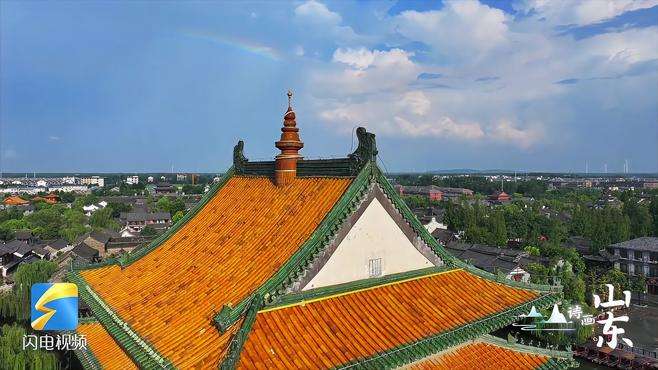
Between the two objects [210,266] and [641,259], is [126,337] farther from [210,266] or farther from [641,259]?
[641,259]

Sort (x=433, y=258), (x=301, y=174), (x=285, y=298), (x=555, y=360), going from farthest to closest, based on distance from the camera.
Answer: (x=301, y=174)
(x=433, y=258)
(x=555, y=360)
(x=285, y=298)

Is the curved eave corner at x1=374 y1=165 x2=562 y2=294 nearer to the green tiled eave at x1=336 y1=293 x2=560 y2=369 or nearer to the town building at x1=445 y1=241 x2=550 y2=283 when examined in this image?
the green tiled eave at x1=336 y1=293 x2=560 y2=369

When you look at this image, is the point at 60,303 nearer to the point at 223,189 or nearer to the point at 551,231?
the point at 223,189

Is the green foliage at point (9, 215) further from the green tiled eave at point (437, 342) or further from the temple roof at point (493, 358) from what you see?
the green tiled eave at point (437, 342)

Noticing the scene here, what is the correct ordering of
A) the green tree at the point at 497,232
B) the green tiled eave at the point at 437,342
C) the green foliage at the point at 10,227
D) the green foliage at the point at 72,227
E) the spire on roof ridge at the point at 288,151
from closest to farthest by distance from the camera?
the green tiled eave at the point at 437,342 → the spire on roof ridge at the point at 288,151 → the green tree at the point at 497,232 → the green foliage at the point at 10,227 → the green foliage at the point at 72,227

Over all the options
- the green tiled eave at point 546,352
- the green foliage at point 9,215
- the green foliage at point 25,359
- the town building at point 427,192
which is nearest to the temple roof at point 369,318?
the green tiled eave at point 546,352

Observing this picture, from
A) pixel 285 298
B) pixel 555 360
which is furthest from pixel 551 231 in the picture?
pixel 285 298

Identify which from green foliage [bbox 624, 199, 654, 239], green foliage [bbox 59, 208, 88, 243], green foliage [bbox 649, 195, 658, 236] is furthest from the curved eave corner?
green foliage [bbox 59, 208, 88, 243]
